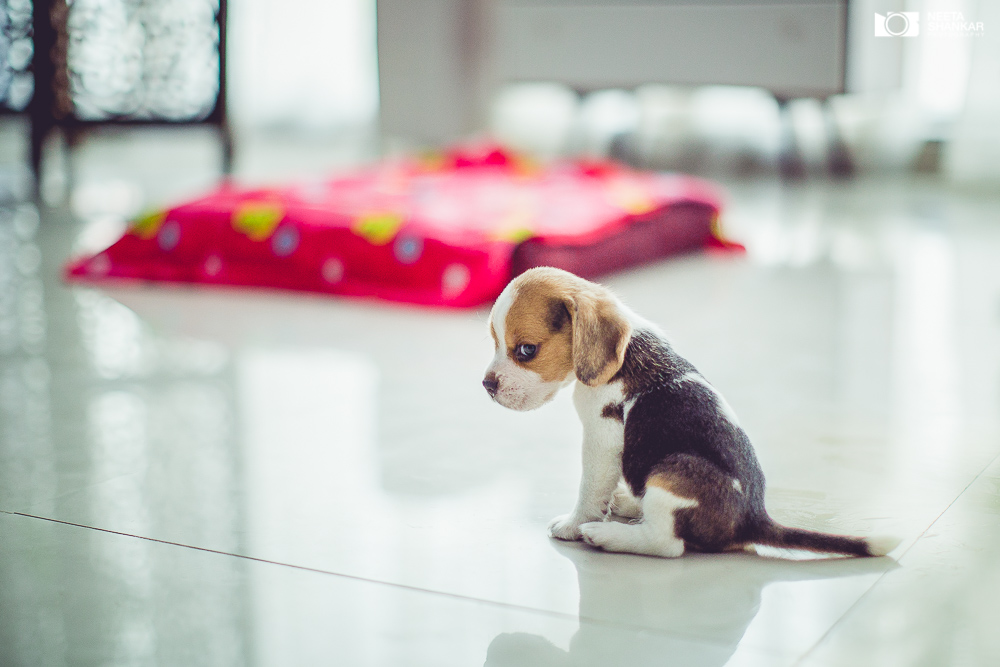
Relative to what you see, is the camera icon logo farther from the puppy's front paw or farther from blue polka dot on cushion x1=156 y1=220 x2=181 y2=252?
blue polka dot on cushion x1=156 y1=220 x2=181 y2=252

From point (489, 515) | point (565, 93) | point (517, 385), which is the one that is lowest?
point (489, 515)

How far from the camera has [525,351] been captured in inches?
42.0

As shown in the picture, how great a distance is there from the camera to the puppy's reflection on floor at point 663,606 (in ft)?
2.92

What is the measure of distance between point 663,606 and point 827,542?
7.4 inches

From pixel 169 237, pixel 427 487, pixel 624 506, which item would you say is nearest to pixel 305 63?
pixel 169 237

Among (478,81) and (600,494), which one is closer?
(600,494)

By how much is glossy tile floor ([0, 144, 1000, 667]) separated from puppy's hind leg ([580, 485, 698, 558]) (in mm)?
17

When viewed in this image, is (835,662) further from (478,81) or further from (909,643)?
(478,81)

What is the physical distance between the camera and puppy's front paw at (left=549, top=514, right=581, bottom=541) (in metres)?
1.12

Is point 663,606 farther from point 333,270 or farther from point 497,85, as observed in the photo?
point 497,85

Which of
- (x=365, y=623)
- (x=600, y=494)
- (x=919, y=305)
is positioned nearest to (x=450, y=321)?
(x=919, y=305)

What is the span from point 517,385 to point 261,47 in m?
4.93

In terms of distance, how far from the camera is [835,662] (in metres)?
0.87

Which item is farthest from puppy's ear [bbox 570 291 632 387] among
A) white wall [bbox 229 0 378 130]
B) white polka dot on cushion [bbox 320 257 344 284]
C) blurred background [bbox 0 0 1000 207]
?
white wall [bbox 229 0 378 130]
